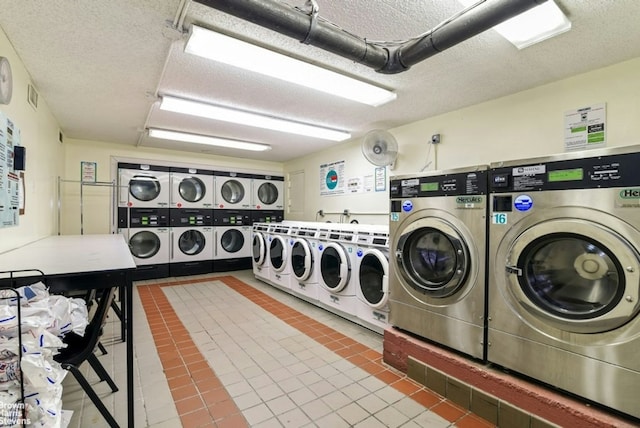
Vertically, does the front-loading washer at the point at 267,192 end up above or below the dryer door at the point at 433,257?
above

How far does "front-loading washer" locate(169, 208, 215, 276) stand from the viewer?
17.9ft

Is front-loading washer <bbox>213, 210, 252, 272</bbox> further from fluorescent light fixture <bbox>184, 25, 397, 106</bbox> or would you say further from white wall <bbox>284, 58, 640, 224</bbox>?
fluorescent light fixture <bbox>184, 25, 397, 106</bbox>

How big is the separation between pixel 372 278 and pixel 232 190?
4.17 metres

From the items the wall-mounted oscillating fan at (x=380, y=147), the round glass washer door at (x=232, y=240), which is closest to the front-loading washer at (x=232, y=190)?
the round glass washer door at (x=232, y=240)

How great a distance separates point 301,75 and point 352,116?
4.55ft

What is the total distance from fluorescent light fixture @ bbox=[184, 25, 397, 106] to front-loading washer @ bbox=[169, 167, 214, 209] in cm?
388

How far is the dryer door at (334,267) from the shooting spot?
326cm

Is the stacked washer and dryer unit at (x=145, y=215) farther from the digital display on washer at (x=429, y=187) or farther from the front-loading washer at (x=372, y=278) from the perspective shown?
the digital display on washer at (x=429, y=187)

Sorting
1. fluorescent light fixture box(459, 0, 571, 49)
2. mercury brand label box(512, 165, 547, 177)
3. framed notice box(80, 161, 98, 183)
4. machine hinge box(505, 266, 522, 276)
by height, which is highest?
fluorescent light fixture box(459, 0, 571, 49)

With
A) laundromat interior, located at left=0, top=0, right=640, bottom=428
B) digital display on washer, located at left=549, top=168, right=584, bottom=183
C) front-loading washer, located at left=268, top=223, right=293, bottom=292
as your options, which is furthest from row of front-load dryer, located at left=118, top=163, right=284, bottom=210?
digital display on washer, located at left=549, top=168, right=584, bottom=183

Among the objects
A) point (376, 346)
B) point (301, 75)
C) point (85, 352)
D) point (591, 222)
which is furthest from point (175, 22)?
point (376, 346)

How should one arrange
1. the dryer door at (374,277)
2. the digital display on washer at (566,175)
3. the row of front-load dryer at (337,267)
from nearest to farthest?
the digital display on washer at (566,175)
the dryer door at (374,277)
the row of front-load dryer at (337,267)

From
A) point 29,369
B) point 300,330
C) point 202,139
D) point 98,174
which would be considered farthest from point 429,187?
point 98,174

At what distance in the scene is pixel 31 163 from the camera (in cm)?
273
